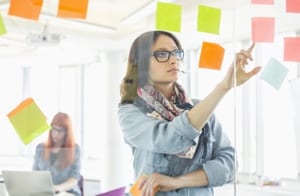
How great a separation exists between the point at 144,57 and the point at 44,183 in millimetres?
786

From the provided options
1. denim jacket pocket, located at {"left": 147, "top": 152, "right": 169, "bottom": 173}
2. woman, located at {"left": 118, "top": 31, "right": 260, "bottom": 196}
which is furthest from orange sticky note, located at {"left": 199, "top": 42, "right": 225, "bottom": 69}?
denim jacket pocket, located at {"left": 147, "top": 152, "right": 169, "bottom": 173}

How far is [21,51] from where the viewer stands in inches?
132

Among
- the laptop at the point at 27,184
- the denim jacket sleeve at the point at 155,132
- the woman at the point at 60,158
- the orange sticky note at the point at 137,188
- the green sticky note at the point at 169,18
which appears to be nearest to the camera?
the denim jacket sleeve at the point at 155,132

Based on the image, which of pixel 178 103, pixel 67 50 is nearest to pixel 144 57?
pixel 178 103

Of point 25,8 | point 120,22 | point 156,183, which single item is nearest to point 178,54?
point 156,183

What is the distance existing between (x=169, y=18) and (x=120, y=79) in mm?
425

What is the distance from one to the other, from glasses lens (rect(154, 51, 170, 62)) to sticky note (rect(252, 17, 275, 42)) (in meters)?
0.41

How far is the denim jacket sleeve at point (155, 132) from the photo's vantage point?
107 cm

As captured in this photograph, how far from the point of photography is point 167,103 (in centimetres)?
118

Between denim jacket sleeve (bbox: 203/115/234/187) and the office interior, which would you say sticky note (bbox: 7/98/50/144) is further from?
denim jacket sleeve (bbox: 203/115/234/187)

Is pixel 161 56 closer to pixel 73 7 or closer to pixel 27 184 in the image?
pixel 73 7

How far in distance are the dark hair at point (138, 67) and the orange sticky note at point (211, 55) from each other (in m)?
0.15

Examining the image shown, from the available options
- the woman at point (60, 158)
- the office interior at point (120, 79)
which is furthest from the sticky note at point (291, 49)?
the woman at point (60, 158)

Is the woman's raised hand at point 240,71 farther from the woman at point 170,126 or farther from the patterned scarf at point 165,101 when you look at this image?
the patterned scarf at point 165,101
